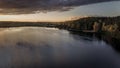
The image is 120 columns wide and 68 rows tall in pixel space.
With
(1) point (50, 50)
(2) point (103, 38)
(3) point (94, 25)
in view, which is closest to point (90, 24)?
(3) point (94, 25)

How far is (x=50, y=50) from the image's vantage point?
129 inches

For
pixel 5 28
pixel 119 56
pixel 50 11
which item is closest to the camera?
pixel 5 28

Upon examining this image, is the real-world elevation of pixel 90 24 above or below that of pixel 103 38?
above

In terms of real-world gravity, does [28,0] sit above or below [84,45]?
above

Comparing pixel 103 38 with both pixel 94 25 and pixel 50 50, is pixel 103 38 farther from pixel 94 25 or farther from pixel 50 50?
pixel 50 50

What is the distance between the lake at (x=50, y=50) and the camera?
3.11m

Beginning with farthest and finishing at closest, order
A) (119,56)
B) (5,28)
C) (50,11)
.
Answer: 1. (119,56)
2. (50,11)
3. (5,28)

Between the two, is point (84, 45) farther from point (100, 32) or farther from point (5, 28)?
point (5, 28)

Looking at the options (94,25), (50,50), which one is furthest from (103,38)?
(50,50)

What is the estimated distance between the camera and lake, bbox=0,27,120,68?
3.11 m

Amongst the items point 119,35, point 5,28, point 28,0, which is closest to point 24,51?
point 5,28

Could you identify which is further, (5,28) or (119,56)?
(119,56)

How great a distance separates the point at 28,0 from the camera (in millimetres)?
3184

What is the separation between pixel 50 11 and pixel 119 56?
944 millimetres
